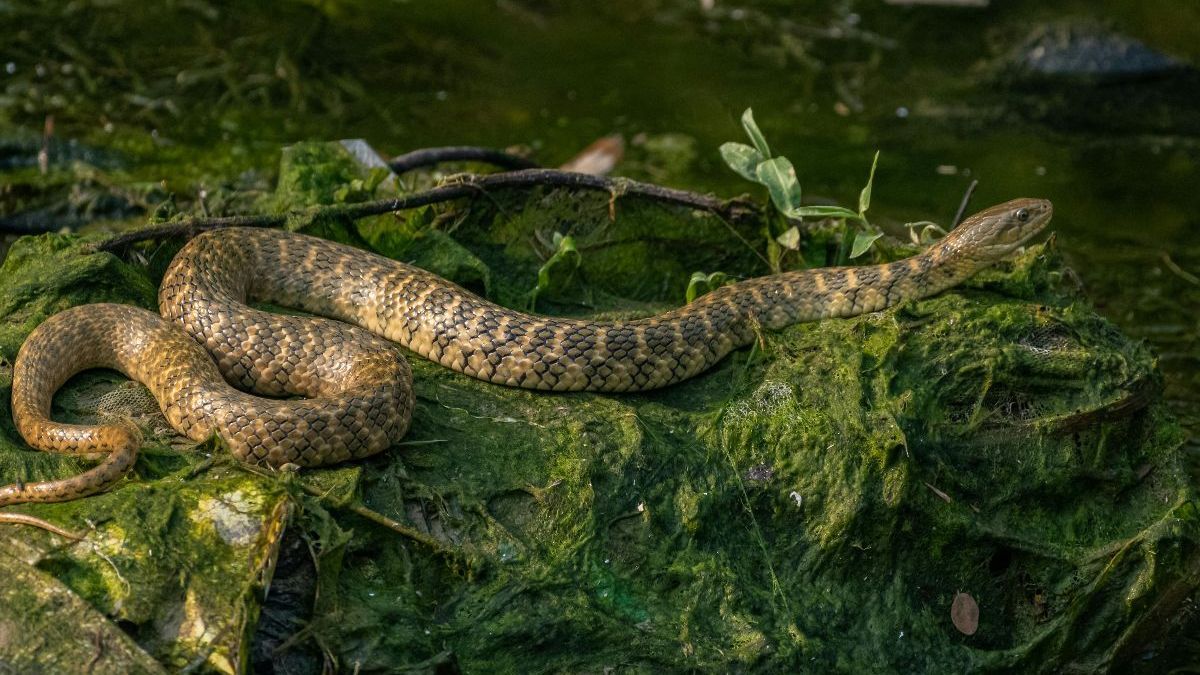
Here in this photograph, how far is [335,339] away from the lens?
689cm

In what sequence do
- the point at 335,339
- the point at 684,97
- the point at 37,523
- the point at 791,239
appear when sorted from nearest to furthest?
1. the point at 37,523
2. the point at 335,339
3. the point at 791,239
4. the point at 684,97

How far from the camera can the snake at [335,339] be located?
605cm

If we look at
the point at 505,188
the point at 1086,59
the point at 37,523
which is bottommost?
the point at 1086,59

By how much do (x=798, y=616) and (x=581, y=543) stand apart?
1096mm

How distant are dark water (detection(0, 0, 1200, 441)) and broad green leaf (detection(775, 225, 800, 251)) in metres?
3.78

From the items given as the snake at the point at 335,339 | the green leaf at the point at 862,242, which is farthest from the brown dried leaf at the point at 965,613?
the green leaf at the point at 862,242

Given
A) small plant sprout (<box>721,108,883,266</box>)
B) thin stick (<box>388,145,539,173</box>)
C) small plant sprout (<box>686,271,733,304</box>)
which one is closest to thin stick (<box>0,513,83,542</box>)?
small plant sprout (<box>686,271,733,304</box>)

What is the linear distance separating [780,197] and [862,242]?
589 millimetres

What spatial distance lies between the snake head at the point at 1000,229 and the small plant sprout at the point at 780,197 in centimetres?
58

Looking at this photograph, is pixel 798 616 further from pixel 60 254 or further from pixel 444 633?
pixel 60 254

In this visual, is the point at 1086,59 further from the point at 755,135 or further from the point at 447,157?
the point at 447,157

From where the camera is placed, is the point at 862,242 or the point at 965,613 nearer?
the point at 965,613

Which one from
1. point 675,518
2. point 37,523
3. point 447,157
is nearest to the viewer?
point 37,523

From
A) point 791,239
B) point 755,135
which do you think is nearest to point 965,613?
point 791,239
